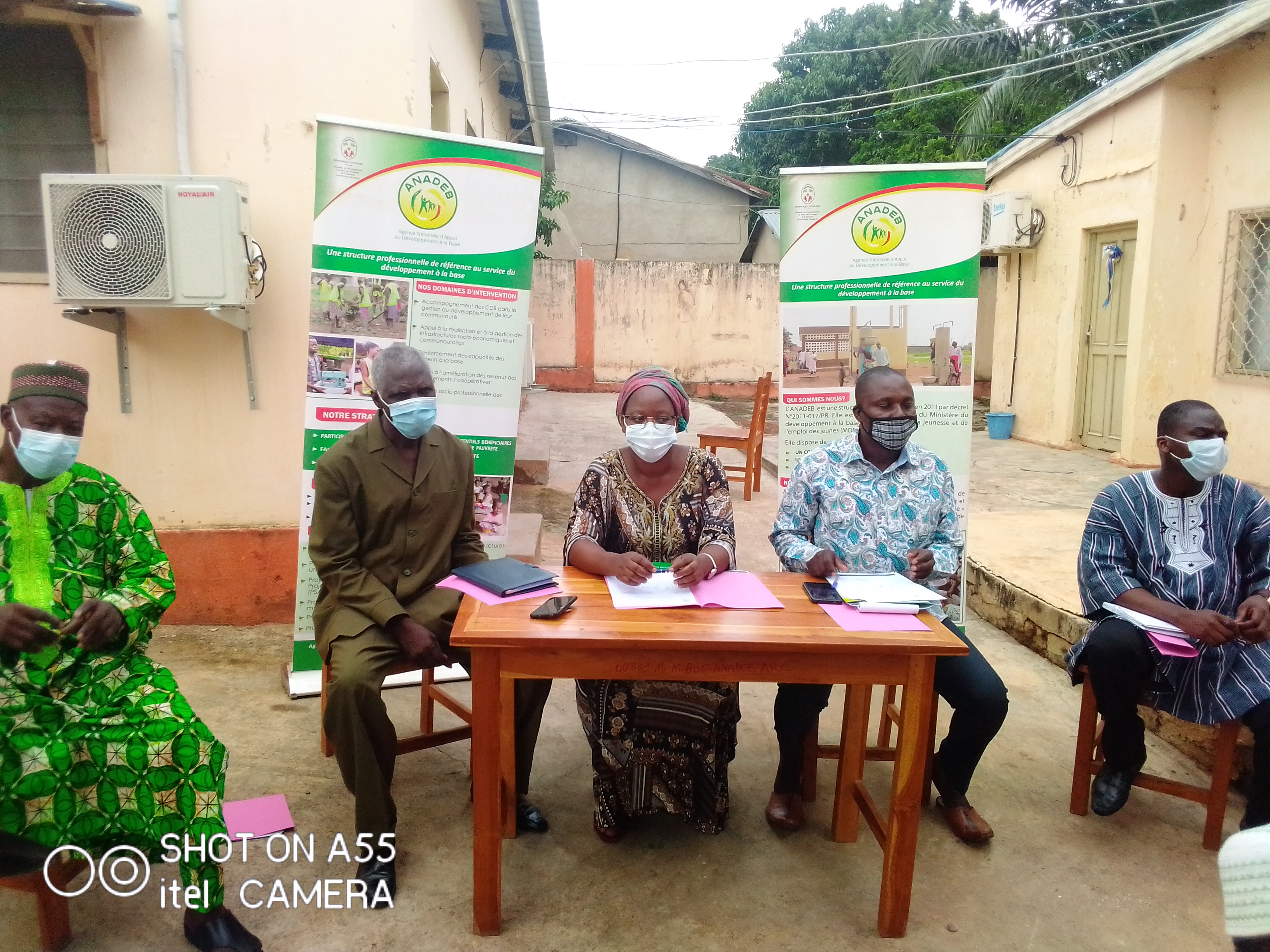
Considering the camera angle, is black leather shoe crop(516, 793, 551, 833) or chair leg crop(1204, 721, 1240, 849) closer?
chair leg crop(1204, 721, 1240, 849)

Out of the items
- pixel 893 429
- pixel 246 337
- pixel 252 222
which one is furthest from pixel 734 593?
pixel 252 222

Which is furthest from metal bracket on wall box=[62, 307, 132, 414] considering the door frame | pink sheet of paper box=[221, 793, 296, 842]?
the door frame

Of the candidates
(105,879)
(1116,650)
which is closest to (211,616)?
(105,879)

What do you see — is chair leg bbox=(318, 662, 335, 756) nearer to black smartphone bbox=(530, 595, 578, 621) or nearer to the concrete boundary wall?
black smartphone bbox=(530, 595, 578, 621)

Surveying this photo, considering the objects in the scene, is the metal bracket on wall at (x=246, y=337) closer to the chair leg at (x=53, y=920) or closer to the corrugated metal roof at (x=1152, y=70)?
the chair leg at (x=53, y=920)

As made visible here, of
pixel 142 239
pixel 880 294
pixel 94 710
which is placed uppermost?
pixel 142 239

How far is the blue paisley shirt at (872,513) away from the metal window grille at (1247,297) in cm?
582

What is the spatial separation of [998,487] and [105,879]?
6.70 m

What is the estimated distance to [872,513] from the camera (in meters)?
2.85

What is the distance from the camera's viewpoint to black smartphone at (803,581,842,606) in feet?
8.00

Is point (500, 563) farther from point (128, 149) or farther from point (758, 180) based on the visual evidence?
point (758, 180)

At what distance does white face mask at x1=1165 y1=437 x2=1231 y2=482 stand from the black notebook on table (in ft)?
6.69

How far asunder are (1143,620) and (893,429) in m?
0.96

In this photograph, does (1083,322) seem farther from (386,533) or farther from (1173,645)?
(386,533)
